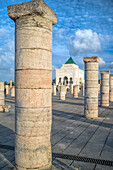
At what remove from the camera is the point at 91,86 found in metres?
9.78

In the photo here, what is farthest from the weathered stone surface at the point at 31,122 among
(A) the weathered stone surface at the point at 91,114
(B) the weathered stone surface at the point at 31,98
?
(A) the weathered stone surface at the point at 91,114

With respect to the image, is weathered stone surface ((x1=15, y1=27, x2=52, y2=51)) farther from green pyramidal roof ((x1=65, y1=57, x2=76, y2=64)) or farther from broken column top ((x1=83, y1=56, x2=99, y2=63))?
green pyramidal roof ((x1=65, y1=57, x2=76, y2=64))

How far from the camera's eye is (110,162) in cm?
436

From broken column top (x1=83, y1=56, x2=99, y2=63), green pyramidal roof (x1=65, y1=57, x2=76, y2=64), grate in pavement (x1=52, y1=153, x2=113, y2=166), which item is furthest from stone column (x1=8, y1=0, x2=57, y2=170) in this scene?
green pyramidal roof (x1=65, y1=57, x2=76, y2=64)

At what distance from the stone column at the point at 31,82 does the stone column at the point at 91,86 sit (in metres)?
6.03

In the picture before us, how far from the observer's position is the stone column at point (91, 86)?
9648mm

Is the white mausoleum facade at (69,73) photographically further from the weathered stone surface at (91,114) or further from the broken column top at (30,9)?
the broken column top at (30,9)

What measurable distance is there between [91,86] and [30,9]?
22.1 feet

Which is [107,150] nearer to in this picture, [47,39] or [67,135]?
[67,135]

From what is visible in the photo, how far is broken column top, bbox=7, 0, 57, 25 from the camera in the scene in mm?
3709

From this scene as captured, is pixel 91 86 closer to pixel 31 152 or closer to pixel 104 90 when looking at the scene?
pixel 104 90

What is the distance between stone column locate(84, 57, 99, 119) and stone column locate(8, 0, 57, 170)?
603cm

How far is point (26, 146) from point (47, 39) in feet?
7.82

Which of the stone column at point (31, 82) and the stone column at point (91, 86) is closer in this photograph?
the stone column at point (31, 82)
